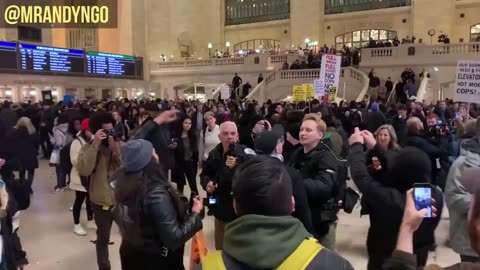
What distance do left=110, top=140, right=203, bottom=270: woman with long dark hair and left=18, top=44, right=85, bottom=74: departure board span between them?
19.7 meters

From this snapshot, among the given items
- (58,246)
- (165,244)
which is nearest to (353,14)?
(58,246)

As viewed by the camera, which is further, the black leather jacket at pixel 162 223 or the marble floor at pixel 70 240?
the marble floor at pixel 70 240

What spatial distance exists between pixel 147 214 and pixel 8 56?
19629 mm

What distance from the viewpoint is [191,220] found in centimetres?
295

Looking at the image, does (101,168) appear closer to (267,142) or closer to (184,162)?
(267,142)

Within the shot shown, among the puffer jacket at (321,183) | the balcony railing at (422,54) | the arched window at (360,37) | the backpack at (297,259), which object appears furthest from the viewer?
the arched window at (360,37)

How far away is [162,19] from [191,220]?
31053 mm

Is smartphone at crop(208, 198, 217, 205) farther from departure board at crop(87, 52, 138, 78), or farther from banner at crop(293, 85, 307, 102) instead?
departure board at crop(87, 52, 138, 78)

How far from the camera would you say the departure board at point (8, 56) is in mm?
19609

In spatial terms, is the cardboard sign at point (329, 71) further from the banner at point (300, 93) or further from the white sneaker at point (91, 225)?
the white sneaker at point (91, 225)

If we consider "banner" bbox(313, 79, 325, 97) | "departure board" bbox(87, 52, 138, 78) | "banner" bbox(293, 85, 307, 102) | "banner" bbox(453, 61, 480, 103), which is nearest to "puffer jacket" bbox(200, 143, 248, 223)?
"banner" bbox(453, 61, 480, 103)

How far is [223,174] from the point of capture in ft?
13.4

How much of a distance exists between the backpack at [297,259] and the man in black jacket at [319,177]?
1.79m

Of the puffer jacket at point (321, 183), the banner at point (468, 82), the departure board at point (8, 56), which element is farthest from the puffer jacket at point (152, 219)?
the departure board at point (8, 56)
